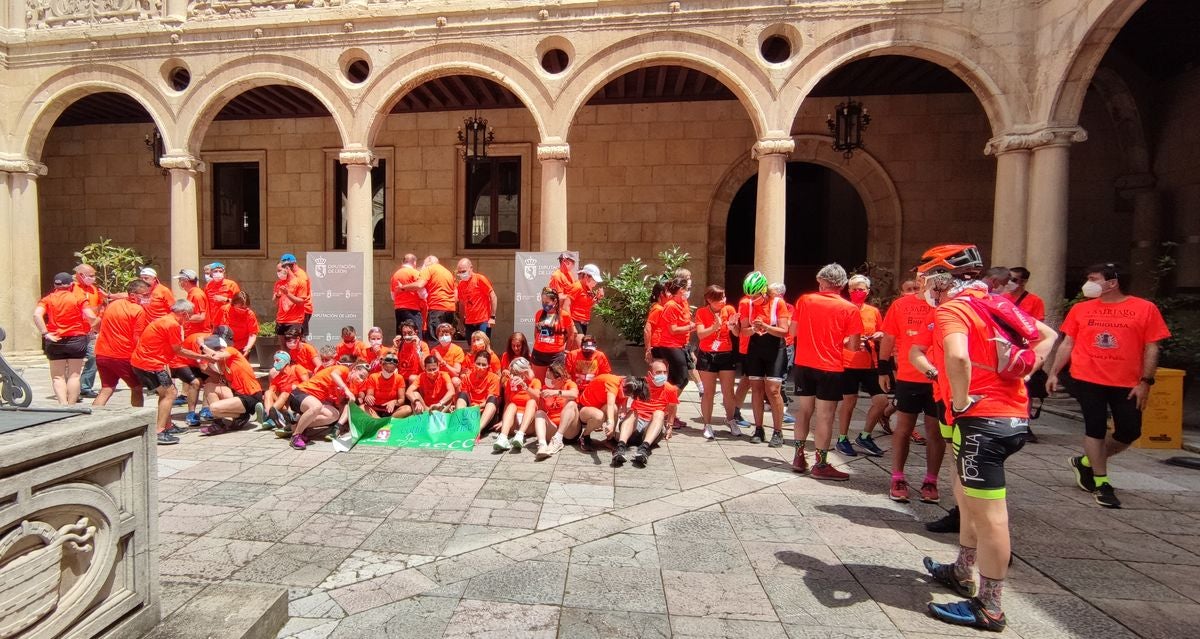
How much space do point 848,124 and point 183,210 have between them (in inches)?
463

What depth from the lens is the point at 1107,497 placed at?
14.5ft

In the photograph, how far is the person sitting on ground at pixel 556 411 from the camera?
5727 mm

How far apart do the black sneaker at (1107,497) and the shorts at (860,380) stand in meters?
1.86

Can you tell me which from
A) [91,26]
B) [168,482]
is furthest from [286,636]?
[91,26]

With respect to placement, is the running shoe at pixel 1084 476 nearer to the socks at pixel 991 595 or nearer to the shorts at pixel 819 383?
the shorts at pixel 819 383

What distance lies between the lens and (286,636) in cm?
266

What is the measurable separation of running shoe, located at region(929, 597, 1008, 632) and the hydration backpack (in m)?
1.10

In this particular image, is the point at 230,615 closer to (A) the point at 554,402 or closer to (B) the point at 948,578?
(B) the point at 948,578

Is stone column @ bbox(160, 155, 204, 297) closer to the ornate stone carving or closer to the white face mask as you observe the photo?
the ornate stone carving

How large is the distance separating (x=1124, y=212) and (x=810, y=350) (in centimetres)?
1054

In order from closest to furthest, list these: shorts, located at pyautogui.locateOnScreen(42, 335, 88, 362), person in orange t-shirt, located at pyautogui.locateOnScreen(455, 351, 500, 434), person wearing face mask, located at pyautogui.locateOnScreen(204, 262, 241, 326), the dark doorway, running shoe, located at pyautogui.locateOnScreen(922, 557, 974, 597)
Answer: running shoe, located at pyautogui.locateOnScreen(922, 557, 974, 597), person in orange t-shirt, located at pyautogui.locateOnScreen(455, 351, 500, 434), shorts, located at pyautogui.locateOnScreen(42, 335, 88, 362), person wearing face mask, located at pyautogui.locateOnScreen(204, 262, 241, 326), the dark doorway

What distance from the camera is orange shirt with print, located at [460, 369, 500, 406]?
642 cm

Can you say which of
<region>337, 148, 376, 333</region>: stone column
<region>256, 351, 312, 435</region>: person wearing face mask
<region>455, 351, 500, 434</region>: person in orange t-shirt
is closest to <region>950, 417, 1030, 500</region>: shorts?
<region>455, 351, 500, 434</region>: person in orange t-shirt

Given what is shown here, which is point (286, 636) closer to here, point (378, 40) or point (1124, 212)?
point (378, 40)
